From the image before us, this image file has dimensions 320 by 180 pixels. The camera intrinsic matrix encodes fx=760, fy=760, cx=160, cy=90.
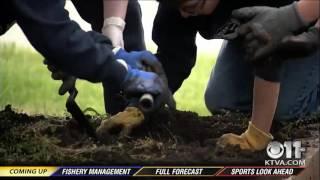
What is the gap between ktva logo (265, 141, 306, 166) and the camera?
1962 millimetres

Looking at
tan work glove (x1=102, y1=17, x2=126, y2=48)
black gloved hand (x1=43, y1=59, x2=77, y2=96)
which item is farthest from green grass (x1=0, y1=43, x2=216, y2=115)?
tan work glove (x1=102, y1=17, x2=126, y2=48)

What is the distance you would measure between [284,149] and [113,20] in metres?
0.55

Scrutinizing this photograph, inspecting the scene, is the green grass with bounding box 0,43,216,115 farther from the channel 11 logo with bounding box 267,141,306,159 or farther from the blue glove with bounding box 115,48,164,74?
the channel 11 logo with bounding box 267,141,306,159

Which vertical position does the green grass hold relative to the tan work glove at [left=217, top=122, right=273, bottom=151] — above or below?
above

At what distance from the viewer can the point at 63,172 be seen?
1.96 metres

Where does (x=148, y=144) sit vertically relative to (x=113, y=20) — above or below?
below

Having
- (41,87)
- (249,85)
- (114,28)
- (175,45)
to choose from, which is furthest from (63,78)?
(249,85)

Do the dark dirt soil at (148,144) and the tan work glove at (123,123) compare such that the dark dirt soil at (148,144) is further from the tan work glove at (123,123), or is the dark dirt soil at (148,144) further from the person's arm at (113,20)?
the person's arm at (113,20)

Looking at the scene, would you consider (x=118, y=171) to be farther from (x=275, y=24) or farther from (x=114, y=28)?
(x=275, y=24)

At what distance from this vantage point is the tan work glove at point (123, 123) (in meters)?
1.95

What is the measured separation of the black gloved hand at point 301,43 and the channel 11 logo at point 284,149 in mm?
243

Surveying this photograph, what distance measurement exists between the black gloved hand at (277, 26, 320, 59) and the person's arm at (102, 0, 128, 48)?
0.41m

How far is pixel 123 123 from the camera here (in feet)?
6.46

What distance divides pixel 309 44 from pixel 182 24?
33 centimetres
